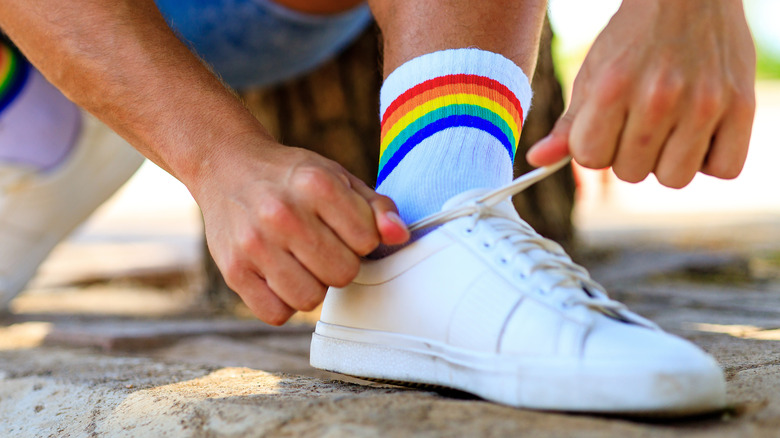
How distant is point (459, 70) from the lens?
86 centimetres

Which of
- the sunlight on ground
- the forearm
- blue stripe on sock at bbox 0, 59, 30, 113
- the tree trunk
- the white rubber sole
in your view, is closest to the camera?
the white rubber sole

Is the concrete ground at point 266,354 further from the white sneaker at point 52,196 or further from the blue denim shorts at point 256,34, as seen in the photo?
the blue denim shorts at point 256,34

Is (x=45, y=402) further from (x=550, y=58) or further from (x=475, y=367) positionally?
(x=550, y=58)

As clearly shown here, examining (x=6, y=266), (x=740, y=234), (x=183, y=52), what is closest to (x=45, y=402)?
(x=183, y=52)

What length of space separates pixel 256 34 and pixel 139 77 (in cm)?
79

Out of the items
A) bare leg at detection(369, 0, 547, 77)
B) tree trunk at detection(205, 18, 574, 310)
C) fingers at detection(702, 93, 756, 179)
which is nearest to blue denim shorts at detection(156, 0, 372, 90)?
tree trunk at detection(205, 18, 574, 310)

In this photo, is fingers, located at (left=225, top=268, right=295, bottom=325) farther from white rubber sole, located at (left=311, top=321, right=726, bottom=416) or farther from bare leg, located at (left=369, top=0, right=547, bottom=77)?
bare leg, located at (left=369, top=0, right=547, bottom=77)

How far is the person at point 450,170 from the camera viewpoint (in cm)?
65

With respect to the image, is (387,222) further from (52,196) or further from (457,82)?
(52,196)

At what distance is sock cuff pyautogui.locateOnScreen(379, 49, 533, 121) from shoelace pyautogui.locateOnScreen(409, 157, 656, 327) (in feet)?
0.54

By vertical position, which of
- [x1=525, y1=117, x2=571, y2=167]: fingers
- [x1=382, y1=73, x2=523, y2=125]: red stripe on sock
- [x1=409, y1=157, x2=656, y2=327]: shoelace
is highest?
[x1=382, y1=73, x2=523, y2=125]: red stripe on sock

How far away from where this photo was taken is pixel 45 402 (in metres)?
0.88

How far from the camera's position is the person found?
650 millimetres

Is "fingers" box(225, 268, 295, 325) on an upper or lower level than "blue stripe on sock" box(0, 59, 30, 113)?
lower
